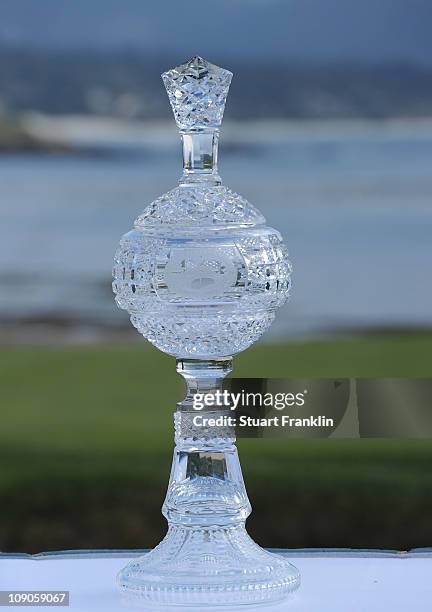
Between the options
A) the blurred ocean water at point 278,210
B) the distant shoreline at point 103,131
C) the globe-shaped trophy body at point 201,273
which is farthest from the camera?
the distant shoreline at point 103,131

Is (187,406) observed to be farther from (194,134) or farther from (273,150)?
(273,150)

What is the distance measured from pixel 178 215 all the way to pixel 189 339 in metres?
0.13

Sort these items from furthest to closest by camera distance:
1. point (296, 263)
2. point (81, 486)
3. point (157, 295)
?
point (81, 486), point (296, 263), point (157, 295)

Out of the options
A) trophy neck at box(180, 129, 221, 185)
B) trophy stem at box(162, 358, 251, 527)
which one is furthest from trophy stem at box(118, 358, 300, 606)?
trophy neck at box(180, 129, 221, 185)

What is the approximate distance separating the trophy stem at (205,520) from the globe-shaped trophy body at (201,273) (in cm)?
5

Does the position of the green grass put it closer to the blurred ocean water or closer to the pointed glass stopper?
the blurred ocean water

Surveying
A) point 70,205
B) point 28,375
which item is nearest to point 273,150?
point 70,205

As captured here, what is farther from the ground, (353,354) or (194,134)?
(194,134)

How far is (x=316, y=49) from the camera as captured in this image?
3.36 meters

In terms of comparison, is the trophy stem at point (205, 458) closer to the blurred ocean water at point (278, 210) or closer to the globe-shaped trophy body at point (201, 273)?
the globe-shaped trophy body at point (201, 273)

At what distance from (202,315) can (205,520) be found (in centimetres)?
22

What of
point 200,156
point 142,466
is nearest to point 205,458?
point 200,156

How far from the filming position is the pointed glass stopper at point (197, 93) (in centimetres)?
158

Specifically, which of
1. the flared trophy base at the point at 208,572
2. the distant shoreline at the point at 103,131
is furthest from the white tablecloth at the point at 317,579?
the distant shoreline at the point at 103,131
